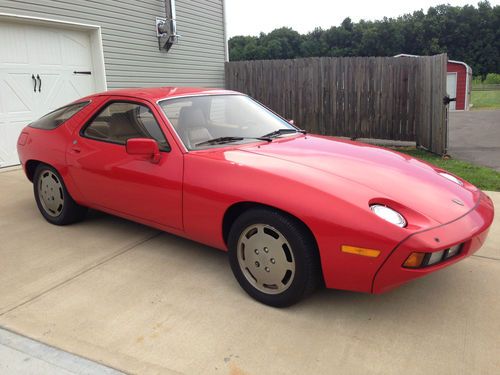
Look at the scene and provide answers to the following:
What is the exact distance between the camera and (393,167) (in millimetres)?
3275

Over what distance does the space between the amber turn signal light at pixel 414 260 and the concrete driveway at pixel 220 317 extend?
1.54 feet

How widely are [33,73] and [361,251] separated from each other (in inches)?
293

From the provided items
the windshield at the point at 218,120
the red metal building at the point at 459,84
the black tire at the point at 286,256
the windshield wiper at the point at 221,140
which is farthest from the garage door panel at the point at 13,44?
the red metal building at the point at 459,84

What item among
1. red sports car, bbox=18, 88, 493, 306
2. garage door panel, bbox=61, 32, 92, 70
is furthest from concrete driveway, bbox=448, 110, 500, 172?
garage door panel, bbox=61, 32, 92, 70

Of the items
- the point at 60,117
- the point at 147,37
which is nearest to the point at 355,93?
the point at 147,37

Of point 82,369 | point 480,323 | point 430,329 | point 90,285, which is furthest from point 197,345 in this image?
point 480,323

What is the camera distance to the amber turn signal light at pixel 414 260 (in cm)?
249

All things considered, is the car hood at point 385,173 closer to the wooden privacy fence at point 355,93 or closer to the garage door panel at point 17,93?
the wooden privacy fence at point 355,93

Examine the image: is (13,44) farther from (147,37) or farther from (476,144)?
(476,144)

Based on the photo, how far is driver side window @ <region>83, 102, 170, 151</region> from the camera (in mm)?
3746

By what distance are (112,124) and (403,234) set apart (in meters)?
2.75

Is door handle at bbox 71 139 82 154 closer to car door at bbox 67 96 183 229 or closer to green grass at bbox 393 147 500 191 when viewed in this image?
car door at bbox 67 96 183 229

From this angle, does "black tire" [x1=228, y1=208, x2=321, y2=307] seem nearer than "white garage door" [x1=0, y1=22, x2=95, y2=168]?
Yes

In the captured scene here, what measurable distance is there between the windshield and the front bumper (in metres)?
1.60
